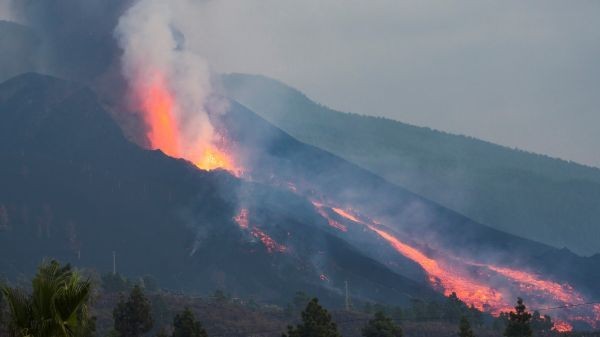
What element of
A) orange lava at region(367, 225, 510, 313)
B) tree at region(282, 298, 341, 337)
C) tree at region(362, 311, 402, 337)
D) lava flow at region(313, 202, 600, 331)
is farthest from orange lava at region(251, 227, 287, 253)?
tree at region(282, 298, 341, 337)

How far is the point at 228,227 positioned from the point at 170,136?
3502cm

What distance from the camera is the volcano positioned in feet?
415

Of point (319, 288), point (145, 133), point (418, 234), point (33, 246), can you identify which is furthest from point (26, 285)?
point (418, 234)

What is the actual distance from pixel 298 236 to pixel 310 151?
213 feet

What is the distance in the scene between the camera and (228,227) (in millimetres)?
136500

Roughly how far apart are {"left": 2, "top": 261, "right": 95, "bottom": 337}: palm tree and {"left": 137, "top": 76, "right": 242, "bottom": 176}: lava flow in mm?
137722

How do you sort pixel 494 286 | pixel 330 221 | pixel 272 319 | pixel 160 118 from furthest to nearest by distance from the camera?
pixel 160 118, pixel 330 221, pixel 494 286, pixel 272 319

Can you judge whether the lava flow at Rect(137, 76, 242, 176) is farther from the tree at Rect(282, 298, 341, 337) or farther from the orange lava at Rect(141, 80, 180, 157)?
the tree at Rect(282, 298, 341, 337)

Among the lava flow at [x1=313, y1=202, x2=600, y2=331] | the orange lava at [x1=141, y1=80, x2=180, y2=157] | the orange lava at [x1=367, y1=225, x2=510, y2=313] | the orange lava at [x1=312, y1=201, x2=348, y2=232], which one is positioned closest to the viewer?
the lava flow at [x1=313, y1=202, x2=600, y2=331]

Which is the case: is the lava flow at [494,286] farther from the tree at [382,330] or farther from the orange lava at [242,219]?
the tree at [382,330]

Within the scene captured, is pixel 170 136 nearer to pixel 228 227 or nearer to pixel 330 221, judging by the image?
pixel 228 227

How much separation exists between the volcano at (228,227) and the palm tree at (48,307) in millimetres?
99288

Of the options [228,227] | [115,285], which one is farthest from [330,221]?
[115,285]

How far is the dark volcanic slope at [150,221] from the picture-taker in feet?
411
